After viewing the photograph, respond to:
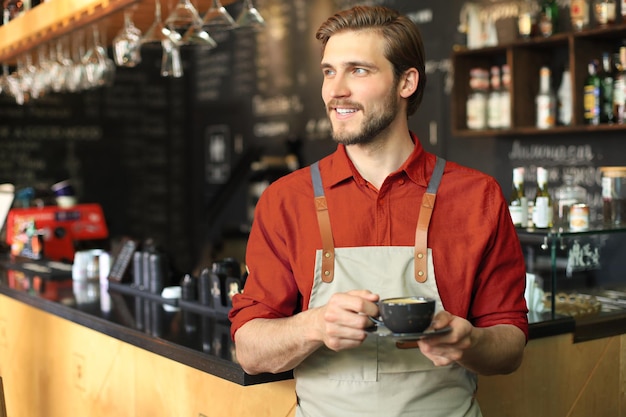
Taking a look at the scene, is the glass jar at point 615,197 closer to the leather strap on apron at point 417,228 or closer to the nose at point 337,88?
the leather strap on apron at point 417,228

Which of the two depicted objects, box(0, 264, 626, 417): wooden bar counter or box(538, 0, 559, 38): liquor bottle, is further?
box(538, 0, 559, 38): liquor bottle

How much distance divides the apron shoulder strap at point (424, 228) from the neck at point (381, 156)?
0.09m

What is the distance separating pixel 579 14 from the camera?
4.29m

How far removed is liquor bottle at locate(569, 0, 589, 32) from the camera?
4285 millimetres

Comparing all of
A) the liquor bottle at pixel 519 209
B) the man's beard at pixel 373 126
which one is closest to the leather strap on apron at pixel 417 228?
the man's beard at pixel 373 126

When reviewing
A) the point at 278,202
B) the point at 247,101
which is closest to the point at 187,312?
the point at 278,202

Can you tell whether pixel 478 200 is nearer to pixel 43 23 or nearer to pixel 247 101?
pixel 43 23

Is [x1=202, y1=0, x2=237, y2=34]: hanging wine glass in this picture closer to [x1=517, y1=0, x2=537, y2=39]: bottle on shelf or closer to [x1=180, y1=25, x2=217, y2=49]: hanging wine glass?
[x1=180, y1=25, x2=217, y2=49]: hanging wine glass

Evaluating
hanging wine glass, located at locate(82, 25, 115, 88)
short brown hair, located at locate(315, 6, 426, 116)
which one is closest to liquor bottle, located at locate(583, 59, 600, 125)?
hanging wine glass, located at locate(82, 25, 115, 88)

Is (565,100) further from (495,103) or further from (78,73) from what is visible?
(78,73)

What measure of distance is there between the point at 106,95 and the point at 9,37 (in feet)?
10.4

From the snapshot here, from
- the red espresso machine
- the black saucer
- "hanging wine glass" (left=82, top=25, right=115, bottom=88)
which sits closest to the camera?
the black saucer

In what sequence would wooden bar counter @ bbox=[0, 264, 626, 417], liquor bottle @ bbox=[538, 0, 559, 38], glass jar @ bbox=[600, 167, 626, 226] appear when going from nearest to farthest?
wooden bar counter @ bbox=[0, 264, 626, 417] → glass jar @ bbox=[600, 167, 626, 226] → liquor bottle @ bbox=[538, 0, 559, 38]

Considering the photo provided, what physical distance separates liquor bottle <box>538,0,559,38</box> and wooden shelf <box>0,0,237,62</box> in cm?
169
